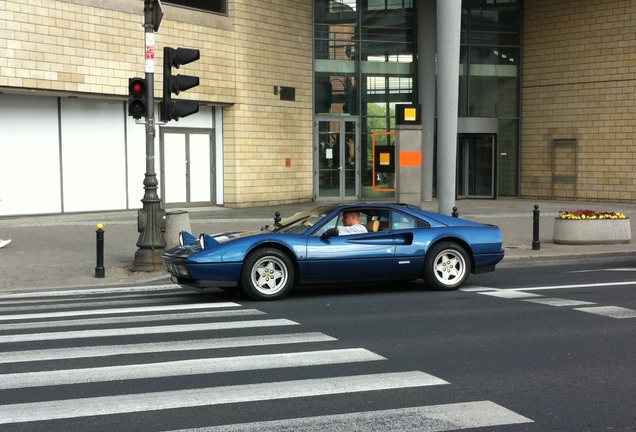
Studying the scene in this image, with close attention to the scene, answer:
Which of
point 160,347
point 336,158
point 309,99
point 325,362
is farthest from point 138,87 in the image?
point 336,158

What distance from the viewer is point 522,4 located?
34531 millimetres

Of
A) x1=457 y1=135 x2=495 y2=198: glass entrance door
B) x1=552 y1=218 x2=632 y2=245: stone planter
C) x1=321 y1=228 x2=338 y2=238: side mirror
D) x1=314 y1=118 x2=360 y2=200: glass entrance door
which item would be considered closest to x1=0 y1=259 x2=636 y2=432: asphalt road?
x1=321 y1=228 x2=338 y2=238: side mirror

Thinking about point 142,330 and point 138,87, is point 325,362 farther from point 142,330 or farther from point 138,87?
point 138,87

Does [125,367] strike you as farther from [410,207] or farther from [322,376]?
[410,207]

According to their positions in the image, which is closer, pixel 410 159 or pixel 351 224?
pixel 351 224

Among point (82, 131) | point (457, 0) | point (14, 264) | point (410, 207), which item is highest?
point (457, 0)

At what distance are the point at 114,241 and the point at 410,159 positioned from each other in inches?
269

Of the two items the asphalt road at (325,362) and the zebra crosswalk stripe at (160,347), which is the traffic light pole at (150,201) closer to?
the asphalt road at (325,362)

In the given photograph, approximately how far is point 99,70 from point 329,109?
10.2m

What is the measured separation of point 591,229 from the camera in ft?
62.6

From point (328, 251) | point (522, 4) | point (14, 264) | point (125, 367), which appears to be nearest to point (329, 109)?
point (522, 4)

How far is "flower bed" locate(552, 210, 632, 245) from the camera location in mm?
19031

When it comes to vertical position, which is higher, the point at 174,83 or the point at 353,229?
the point at 174,83

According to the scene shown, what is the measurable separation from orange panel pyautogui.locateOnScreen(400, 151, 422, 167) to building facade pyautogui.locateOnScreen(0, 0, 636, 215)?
140 inches
